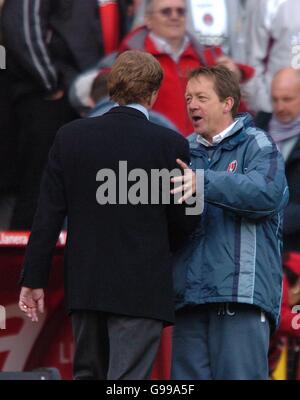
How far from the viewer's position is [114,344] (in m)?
5.32

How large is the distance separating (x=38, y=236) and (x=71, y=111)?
2509 millimetres

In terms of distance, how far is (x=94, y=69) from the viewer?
7746 mm

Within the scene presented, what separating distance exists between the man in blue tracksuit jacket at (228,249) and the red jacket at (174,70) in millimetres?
1992

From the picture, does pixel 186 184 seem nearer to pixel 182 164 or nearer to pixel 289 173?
→ pixel 182 164

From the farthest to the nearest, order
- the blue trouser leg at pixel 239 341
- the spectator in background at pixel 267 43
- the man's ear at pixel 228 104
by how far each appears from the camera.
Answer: the spectator in background at pixel 267 43
the man's ear at pixel 228 104
the blue trouser leg at pixel 239 341

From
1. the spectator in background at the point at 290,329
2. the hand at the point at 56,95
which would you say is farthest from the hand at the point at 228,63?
the spectator in background at the point at 290,329

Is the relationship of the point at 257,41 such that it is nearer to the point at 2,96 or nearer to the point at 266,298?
the point at 2,96

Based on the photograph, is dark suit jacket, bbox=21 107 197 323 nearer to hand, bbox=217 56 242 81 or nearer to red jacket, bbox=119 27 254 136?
red jacket, bbox=119 27 254 136

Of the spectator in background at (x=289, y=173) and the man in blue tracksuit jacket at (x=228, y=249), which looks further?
the spectator in background at (x=289, y=173)

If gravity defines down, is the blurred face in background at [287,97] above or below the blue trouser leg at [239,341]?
above

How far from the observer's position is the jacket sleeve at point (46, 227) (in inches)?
213

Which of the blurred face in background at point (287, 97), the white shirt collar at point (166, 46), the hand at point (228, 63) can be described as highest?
the white shirt collar at point (166, 46)

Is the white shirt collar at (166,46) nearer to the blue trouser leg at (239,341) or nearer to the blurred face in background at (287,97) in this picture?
the blurred face in background at (287,97)
